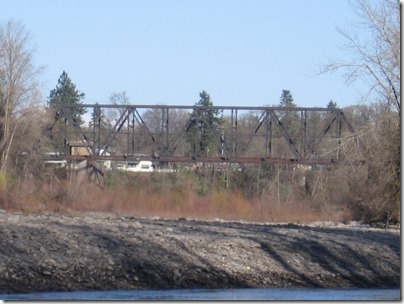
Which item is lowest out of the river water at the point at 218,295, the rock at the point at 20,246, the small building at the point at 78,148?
the river water at the point at 218,295

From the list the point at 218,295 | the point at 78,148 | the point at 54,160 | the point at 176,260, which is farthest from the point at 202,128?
the point at 218,295

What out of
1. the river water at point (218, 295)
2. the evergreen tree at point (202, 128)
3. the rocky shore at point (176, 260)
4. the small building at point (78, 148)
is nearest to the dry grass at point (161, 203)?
the evergreen tree at point (202, 128)

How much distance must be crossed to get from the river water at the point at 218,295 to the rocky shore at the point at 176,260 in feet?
2.77

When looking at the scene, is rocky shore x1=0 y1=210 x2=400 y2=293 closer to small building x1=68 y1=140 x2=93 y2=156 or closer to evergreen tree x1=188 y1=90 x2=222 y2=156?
evergreen tree x1=188 y1=90 x2=222 y2=156

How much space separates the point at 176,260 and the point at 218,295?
4.18 metres

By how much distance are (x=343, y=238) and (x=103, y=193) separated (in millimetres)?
27871

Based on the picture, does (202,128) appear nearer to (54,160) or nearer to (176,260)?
(54,160)

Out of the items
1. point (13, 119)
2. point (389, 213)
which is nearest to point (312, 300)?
point (389, 213)

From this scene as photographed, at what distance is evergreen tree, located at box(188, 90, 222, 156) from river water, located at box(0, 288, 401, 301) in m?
39.1

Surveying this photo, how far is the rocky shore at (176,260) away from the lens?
24.4 m

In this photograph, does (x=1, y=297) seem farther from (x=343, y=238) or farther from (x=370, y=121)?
(x=370, y=121)

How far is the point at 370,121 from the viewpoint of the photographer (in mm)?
37500

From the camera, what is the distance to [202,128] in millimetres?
70000

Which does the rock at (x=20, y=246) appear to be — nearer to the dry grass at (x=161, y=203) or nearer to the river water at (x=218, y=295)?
the river water at (x=218, y=295)
